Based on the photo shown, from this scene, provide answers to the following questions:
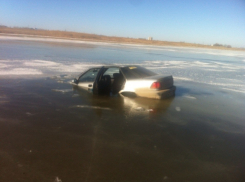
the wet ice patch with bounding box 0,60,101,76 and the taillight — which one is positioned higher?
the taillight

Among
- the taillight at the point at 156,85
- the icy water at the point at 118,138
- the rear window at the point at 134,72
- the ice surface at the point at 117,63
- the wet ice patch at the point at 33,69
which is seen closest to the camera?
the icy water at the point at 118,138

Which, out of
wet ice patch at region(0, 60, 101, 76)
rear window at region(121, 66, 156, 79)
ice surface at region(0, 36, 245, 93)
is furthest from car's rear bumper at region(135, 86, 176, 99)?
wet ice patch at region(0, 60, 101, 76)


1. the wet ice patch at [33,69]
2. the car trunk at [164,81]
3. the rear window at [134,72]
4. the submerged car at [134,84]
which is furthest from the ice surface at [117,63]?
the rear window at [134,72]

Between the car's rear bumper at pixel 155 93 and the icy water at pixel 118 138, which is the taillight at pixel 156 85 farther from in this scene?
the icy water at pixel 118 138

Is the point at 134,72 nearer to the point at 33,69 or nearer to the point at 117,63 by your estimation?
the point at 33,69

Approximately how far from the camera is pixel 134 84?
7.71m

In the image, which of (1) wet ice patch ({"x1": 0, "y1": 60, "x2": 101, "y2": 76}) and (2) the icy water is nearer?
(2) the icy water

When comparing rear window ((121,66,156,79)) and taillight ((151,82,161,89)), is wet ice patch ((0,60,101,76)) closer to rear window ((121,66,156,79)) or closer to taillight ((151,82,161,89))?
rear window ((121,66,156,79))

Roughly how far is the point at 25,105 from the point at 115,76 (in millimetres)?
3280

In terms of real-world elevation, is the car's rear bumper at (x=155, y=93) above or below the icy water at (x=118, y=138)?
above

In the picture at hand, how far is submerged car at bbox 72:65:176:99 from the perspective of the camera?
7.44 meters

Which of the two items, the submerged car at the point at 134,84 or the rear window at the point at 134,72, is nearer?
the submerged car at the point at 134,84

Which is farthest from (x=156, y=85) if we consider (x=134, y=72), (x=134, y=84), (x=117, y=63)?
(x=117, y=63)

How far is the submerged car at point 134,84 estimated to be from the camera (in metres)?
7.44
